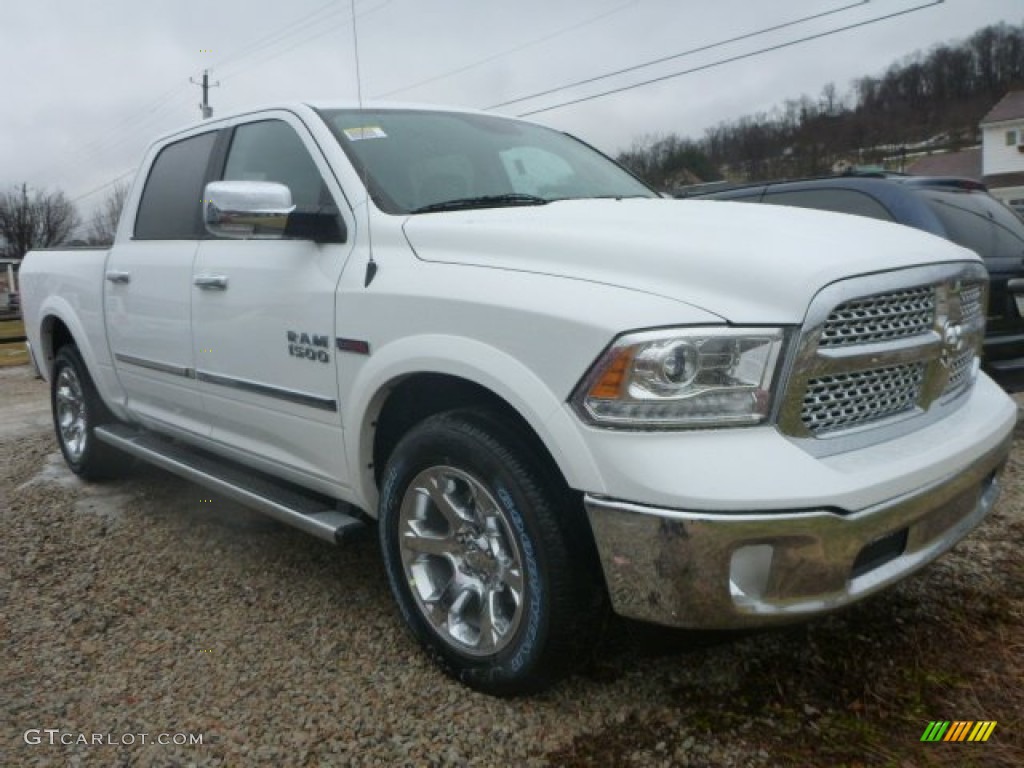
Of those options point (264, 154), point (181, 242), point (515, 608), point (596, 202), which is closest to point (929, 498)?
point (515, 608)

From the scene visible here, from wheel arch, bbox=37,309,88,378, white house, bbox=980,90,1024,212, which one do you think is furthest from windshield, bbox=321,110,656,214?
white house, bbox=980,90,1024,212

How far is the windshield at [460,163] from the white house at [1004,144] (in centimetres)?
5077

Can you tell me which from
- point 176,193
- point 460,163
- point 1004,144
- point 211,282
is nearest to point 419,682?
point 211,282

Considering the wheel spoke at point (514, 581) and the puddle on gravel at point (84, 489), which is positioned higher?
the wheel spoke at point (514, 581)

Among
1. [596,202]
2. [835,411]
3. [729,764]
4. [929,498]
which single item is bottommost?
[729,764]

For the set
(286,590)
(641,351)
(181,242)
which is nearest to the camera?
(641,351)

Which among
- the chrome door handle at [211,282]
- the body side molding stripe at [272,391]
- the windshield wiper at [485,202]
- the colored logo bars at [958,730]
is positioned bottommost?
the colored logo bars at [958,730]

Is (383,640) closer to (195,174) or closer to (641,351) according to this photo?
(641,351)

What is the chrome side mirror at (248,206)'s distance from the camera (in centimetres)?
283

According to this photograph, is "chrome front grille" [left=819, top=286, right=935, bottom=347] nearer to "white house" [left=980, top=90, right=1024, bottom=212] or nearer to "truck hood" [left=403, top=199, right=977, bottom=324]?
"truck hood" [left=403, top=199, right=977, bottom=324]

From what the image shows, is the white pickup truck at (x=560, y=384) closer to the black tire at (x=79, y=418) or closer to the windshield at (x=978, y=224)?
the black tire at (x=79, y=418)

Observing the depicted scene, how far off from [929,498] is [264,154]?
278 cm

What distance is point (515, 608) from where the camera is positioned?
8.06 ft

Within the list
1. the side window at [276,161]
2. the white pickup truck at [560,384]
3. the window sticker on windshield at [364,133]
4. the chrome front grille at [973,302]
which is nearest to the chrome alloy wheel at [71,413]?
the white pickup truck at [560,384]
